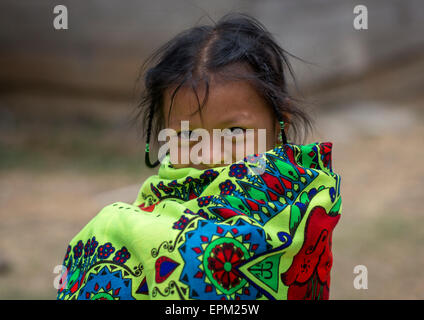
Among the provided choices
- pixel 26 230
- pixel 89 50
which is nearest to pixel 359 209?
pixel 26 230

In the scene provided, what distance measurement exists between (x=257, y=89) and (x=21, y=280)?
301 centimetres

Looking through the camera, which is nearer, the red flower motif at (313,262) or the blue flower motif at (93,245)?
the red flower motif at (313,262)

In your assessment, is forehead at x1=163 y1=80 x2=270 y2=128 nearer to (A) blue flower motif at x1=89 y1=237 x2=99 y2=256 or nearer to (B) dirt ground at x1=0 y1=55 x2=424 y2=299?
(A) blue flower motif at x1=89 y1=237 x2=99 y2=256

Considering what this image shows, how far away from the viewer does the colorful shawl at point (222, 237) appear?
49.4 inches

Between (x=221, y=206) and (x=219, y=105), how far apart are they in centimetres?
38

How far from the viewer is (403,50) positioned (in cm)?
843

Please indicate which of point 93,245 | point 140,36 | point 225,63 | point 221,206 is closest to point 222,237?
point 221,206

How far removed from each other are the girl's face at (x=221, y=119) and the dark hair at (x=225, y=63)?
3 cm

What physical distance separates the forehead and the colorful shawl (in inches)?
6.6

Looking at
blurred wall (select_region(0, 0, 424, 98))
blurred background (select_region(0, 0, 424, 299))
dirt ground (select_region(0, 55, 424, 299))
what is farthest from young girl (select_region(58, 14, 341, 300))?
blurred wall (select_region(0, 0, 424, 98))

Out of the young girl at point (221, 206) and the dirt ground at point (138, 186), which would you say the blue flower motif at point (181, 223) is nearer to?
the young girl at point (221, 206)

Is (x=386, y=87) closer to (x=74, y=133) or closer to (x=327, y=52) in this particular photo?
(x=327, y=52)

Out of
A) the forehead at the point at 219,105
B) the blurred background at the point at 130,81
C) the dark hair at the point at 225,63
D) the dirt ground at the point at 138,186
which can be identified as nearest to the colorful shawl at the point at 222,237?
the forehead at the point at 219,105

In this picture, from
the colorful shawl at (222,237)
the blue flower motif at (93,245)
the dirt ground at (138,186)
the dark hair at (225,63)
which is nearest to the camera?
the colorful shawl at (222,237)
